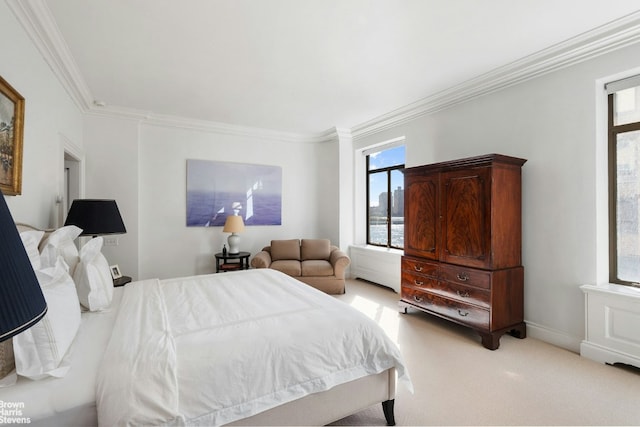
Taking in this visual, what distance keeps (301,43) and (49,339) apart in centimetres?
264

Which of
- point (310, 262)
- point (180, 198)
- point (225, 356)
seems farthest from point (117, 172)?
point (225, 356)

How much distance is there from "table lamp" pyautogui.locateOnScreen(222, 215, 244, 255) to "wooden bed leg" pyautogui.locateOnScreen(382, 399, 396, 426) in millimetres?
3520

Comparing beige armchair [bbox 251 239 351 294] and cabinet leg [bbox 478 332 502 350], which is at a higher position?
beige armchair [bbox 251 239 351 294]

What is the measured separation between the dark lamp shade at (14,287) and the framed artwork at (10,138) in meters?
1.93

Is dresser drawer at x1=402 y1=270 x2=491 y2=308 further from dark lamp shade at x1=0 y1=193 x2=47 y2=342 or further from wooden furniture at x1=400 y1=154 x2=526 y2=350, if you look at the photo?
dark lamp shade at x1=0 y1=193 x2=47 y2=342

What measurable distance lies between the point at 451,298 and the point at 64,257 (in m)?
3.35

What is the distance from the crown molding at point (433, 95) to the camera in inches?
89.9

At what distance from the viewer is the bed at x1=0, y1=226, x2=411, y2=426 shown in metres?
1.16

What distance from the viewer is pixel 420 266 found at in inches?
140

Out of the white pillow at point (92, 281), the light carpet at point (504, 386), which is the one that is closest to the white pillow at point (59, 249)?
the white pillow at point (92, 281)

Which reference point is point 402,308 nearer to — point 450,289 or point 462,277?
point 450,289

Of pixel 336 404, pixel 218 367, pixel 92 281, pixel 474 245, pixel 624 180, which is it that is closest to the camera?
pixel 218 367

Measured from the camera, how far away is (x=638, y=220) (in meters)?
2.54

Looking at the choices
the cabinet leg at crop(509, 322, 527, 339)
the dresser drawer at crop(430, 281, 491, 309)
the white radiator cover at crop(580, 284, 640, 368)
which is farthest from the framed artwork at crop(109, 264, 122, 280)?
the white radiator cover at crop(580, 284, 640, 368)
